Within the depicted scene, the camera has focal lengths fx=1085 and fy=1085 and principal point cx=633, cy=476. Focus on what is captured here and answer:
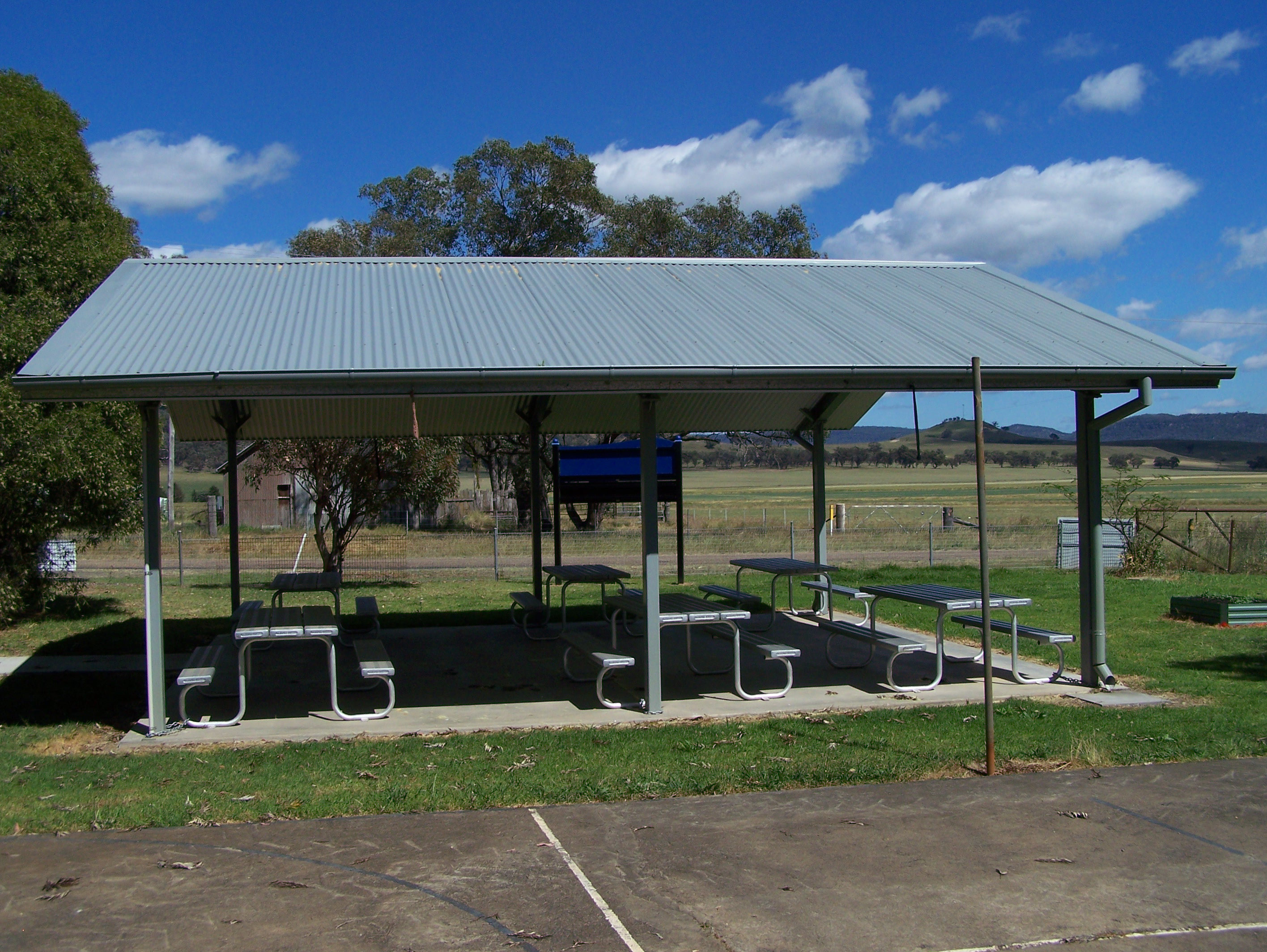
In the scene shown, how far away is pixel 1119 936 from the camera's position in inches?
169

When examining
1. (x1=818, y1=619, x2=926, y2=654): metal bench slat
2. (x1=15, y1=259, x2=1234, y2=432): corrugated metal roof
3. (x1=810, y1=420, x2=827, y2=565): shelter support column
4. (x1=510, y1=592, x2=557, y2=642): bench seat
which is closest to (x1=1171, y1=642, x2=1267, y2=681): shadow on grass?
(x1=818, y1=619, x2=926, y2=654): metal bench slat

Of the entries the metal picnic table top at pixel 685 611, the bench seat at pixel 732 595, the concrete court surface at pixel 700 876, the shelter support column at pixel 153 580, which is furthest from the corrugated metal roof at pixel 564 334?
the concrete court surface at pixel 700 876

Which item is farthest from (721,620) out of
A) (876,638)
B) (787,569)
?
(787,569)

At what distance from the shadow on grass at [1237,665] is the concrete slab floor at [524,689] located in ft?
4.82

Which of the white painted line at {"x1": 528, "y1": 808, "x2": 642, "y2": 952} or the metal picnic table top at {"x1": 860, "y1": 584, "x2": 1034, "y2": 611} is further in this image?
the metal picnic table top at {"x1": 860, "y1": 584, "x2": 1034, "y2": 611}

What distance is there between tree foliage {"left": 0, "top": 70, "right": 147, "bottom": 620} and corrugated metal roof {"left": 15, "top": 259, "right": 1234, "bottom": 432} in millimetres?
3576

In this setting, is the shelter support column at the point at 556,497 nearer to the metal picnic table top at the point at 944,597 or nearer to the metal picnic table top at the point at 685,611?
the metal picnic table top at the point at 685,611

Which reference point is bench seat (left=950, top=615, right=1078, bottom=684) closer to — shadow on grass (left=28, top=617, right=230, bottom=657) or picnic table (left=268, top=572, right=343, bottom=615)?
picnic table (left=268, top=572, right=343, bottom=615)

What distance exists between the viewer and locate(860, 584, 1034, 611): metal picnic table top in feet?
29.7

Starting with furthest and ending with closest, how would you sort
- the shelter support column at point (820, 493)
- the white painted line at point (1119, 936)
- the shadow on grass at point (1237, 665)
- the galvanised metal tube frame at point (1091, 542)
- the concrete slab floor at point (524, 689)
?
the shelter support column at point (820, 493), the shadow on grass at point (1237, 665), the galvanised metal tube frame at point (1091, 542), the concrete slab floor at point (524, 689), the white painted line at point (1119, 936)

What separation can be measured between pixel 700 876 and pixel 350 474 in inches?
604

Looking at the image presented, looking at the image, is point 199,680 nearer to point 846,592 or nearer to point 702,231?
point 846,592

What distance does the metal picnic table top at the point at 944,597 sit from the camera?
356 inches

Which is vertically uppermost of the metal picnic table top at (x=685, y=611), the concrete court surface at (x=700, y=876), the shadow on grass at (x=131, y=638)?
the metal picnic table top at (x=685, y=611)
